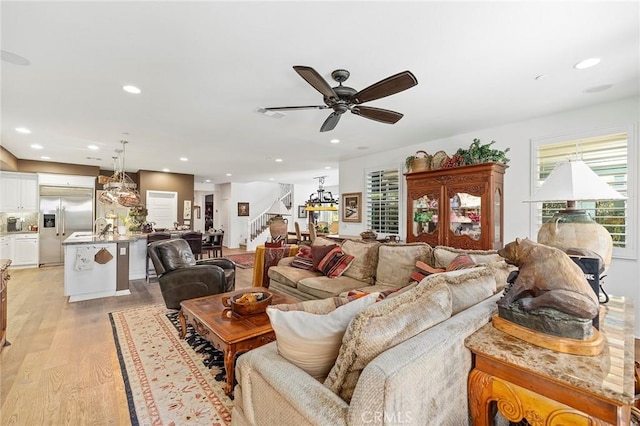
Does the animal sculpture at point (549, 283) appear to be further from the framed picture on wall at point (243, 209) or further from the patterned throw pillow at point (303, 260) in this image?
the framed picture on wall at point (243, 209)

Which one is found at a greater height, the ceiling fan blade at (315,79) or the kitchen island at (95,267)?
the ceiling fan blade at (315,79)

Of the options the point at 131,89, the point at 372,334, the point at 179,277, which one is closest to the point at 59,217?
the point at 179,277

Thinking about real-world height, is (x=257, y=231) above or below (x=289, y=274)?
above

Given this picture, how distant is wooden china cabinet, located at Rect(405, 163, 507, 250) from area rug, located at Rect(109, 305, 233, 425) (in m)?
3.23

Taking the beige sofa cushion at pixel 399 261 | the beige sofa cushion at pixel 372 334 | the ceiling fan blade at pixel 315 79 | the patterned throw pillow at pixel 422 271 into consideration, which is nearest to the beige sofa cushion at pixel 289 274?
the beige sofa cushion at pixel 399 261


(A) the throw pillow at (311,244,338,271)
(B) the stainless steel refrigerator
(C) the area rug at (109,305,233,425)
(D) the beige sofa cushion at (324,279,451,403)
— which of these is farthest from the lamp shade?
(B) the stainless steel refrigerator

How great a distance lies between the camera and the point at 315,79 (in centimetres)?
197

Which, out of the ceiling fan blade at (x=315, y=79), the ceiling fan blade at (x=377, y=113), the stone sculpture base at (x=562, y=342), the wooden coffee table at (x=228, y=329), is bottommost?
the wooden coffee table at (x=228, y=329)

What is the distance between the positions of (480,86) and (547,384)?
2655 millimetres

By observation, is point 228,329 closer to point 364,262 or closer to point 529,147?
point 364,262

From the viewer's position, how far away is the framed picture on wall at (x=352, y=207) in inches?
238

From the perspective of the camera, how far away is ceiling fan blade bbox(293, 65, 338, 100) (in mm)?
1838

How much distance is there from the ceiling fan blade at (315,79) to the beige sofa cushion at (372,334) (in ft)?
4.84

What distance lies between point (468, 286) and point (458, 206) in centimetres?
274
